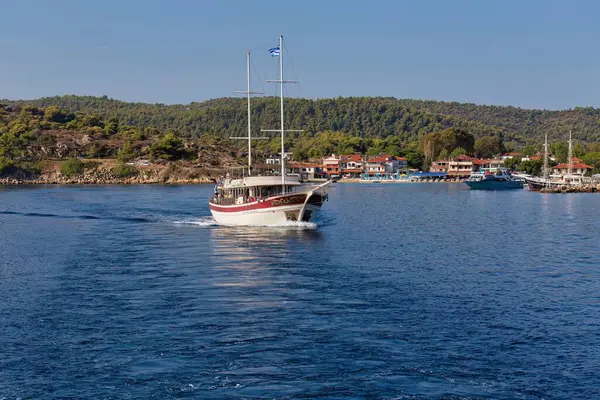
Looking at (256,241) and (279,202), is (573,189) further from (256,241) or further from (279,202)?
(256,241)

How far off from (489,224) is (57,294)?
5006cm

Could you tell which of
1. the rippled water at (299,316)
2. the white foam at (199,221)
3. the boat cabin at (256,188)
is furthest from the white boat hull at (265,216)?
the white foam at (199,221)

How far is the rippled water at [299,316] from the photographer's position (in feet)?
75.4

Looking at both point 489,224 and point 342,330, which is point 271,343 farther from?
point 489,224

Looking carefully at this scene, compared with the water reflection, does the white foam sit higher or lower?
higher

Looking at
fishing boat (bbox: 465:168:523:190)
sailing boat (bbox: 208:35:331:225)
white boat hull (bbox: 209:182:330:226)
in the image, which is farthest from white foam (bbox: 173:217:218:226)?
fishing boat (bbox: 465:168:523:190)

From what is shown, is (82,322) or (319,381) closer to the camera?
(319,381)

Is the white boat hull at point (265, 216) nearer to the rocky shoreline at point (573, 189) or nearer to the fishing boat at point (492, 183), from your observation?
the rocky shoreline at point (573, 189)

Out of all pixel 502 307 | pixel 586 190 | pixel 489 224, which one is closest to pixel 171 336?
pixel 502 307

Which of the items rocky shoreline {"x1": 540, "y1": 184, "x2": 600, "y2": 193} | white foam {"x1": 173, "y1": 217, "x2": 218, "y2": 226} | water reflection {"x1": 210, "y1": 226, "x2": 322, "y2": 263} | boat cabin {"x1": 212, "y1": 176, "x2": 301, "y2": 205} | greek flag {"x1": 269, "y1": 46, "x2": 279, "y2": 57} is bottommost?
water reflection {"x1": 210, "y1": 226, "x2": 322, "y2": 263}

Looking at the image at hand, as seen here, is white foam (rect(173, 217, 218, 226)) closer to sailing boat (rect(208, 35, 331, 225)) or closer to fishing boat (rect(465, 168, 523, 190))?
sailing boat (rect(208, 35, 331, 225))

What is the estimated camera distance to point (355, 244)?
55.6 m

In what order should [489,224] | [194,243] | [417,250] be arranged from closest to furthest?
[417,250] → [194,243] → [489,224]

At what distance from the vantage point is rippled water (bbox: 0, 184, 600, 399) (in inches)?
905
